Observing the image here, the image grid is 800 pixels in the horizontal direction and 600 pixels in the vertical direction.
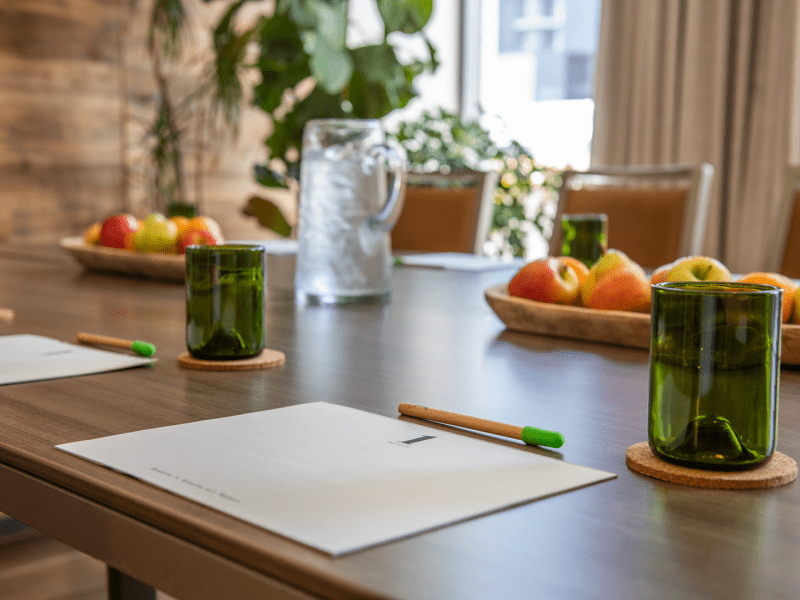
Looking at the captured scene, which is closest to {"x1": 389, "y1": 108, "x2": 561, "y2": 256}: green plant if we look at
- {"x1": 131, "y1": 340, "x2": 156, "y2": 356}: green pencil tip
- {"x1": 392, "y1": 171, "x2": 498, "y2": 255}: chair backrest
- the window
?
the window

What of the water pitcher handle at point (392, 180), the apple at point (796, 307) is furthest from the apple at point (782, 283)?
the water pitcher handle at point (392, 180)

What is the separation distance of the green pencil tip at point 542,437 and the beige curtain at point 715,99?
2.99m

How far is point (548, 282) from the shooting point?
1029 millimetres

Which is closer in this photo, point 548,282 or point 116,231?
point 548,282

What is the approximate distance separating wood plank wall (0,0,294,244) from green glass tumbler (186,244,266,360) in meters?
2.88

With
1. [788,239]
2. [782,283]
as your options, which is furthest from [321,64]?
[782,283]

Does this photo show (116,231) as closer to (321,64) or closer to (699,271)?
(699,271)

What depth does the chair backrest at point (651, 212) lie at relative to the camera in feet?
6.53

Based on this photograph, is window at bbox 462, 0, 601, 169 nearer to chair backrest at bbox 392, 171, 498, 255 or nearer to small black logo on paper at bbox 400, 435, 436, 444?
chair backrest at bbox 392, 171, 498, 255

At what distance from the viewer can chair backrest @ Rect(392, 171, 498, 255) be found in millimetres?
2326

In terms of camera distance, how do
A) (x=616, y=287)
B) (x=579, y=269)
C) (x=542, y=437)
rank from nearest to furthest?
(x=542, y=437) → (x=616, y=287) → (x=579, y=269)

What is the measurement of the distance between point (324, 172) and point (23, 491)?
0.78 meters

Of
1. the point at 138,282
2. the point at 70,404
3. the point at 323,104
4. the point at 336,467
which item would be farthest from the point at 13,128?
the point at 336,467

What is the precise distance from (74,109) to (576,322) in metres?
3.03
